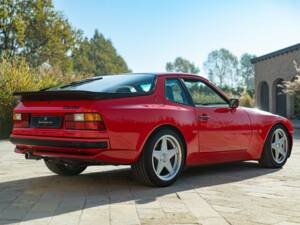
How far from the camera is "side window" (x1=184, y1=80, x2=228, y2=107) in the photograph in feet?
21.8

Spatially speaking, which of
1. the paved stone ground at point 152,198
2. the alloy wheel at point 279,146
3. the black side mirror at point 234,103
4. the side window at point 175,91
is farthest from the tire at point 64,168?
the alloy wheel at point 279,146

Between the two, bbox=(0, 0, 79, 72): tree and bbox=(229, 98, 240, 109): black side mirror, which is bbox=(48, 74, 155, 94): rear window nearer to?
bbox=(229, 98, 240, 109): black side mirror

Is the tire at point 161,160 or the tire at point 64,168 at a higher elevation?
the tire at point 161,160

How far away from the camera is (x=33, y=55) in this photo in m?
48.0

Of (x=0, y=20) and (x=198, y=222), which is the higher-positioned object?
(x=0, y=20)

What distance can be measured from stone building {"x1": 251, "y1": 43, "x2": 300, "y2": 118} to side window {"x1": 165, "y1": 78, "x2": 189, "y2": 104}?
2461 cm

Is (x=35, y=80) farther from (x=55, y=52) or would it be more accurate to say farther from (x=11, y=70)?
(x=55, y=52)

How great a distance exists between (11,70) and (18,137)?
11.4 metres

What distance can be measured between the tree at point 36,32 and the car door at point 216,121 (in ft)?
120

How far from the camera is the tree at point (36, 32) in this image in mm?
42094

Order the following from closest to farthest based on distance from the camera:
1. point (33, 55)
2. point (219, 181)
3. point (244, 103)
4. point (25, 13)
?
point (219, 181), point (244, 103), point (25, 13), point (33, 55)

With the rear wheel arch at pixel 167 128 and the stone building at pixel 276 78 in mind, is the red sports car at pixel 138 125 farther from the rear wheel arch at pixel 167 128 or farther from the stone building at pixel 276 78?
the stone building at pixel 276 78

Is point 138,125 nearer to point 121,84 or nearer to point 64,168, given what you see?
point 121,84

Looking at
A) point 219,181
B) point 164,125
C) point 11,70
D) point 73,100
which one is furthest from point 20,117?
point 11,70
